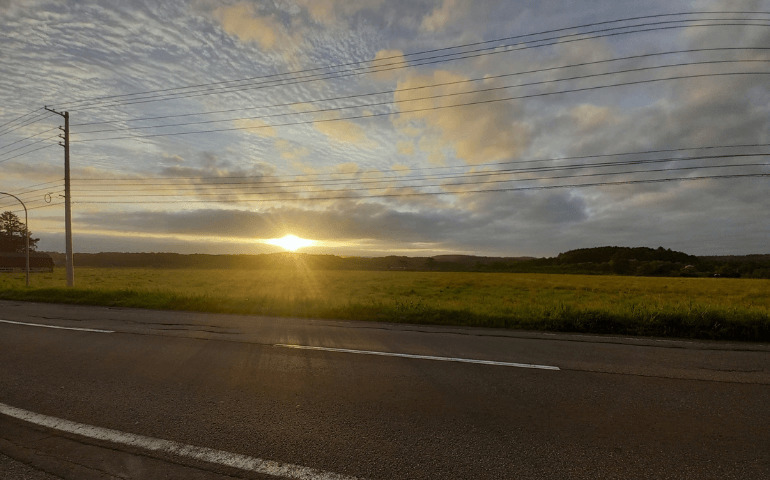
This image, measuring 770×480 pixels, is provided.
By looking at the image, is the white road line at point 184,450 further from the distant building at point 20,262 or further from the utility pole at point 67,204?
the distant building at point 20,262

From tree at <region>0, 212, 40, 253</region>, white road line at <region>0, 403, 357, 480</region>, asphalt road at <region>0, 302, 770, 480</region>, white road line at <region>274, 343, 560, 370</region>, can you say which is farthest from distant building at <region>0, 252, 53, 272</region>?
white road line at <region>0, 403, 357, 480</region>

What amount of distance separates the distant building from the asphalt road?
91.8 m

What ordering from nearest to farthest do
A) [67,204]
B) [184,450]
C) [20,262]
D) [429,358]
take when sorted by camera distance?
1. [184,450]
2. [429,358]
3. [67,204]
4. [20,262]

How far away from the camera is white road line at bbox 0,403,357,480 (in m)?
3.18

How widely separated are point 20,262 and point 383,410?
102 m

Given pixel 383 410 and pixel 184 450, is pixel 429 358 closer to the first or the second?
pixel 383 410

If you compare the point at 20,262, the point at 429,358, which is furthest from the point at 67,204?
the point at 20,262

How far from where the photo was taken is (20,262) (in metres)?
78.6

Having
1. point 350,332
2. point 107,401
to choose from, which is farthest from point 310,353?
point 107,401

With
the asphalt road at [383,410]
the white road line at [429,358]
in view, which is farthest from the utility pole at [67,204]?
the white road line at [429,358]

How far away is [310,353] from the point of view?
7082 mm

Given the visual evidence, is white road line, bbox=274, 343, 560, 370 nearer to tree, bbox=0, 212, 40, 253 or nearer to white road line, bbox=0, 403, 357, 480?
white road line, bbox=0, 403, 357, 480

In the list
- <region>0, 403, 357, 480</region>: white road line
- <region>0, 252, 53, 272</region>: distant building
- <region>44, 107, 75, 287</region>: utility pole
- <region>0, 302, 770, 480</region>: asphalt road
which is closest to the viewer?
<region>0, 403, 357, 480</region>: white road line

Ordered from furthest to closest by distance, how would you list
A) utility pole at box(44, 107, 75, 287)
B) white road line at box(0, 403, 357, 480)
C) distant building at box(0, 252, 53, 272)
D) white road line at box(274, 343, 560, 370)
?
distant building at box(0, 252, 53, 272) → utility pole at box(44, 107, 75, 287) → white road line at box(274, 343, 560, 370) → white road line at box(0, 403, 357, 480)
